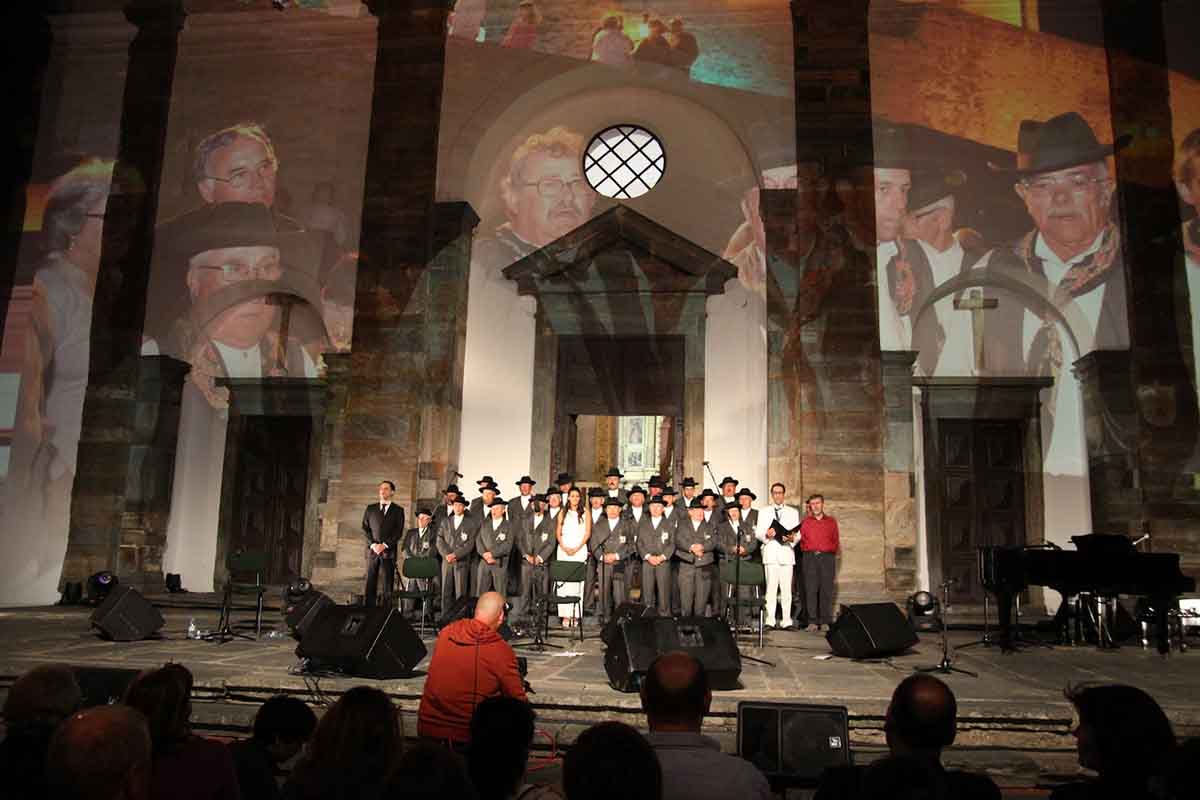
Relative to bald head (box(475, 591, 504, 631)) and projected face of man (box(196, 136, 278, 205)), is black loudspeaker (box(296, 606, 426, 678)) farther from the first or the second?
projected face of man (box(196, 136, 278, 205))

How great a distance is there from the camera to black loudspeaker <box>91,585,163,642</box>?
8.34m

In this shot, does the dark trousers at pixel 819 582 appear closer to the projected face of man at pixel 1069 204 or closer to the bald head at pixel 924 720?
the projected face of man at pixel 1069 204

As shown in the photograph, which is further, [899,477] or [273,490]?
[273,490]

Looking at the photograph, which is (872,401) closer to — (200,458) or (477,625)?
(477,625)

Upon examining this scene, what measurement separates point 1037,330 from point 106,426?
13.9 metres

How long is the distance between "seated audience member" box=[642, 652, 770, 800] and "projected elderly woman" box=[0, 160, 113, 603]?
13460 mm

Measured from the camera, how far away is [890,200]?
12.5 metres

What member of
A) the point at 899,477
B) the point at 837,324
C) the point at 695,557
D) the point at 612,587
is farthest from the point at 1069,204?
the point at 612,587

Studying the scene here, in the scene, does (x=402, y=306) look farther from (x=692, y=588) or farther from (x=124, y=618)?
(x=692, y=588)

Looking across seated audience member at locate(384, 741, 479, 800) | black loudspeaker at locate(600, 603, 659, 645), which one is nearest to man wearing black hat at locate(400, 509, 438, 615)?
black loudspeaker at locate(600, 603, 659, 645)

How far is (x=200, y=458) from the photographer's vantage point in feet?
46.7

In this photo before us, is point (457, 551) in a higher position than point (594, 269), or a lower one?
lower

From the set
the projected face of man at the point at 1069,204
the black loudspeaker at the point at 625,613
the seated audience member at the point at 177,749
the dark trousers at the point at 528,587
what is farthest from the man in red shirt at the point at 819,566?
the seated audience member at the point at 177,749

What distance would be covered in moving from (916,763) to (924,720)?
0.48m
